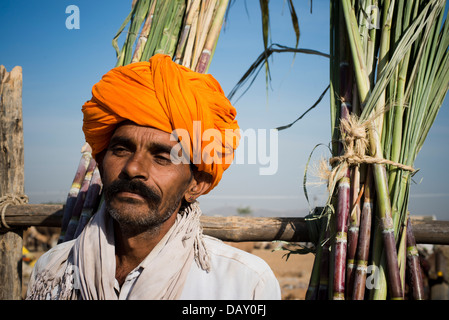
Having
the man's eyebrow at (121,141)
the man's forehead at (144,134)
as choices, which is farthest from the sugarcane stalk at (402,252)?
the man's eyebrow at (121,141)

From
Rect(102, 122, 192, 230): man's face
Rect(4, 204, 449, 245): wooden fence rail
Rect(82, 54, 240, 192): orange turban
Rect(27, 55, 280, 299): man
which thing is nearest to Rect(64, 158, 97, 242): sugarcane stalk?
Rect(4, 204, 449, 245): wooden fence rail

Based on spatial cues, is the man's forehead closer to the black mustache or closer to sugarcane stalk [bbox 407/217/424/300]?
the black mustache

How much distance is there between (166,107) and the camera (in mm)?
1704

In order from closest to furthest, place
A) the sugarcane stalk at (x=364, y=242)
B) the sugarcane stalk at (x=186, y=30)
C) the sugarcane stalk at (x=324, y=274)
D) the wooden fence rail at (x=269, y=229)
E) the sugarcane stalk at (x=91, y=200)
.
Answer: the sugarcane stalk at (x=364, y=242) → the sugarcane stalk at (x=324, y=274) → the wooden fence rail at (x=269, y=229) → the sugarcane stalk at (x=91, y=200) → the sugarcane stalk at (x=186, y=30)

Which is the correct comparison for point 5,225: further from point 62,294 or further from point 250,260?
point 250,260

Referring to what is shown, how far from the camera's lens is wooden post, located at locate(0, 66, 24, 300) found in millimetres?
3295

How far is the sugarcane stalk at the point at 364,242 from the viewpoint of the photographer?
1.82 meters

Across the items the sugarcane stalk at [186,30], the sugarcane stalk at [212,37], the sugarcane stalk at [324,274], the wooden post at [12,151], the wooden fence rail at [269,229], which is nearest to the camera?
the sugarcane stalk at [324,274]

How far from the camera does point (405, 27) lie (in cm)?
202

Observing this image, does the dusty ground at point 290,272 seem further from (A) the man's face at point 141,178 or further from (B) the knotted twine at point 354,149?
(A) the man's face at point 141,178

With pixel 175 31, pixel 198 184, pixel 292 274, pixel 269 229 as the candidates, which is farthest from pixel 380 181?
pixel 292 274

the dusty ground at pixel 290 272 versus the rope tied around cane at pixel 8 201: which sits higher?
the rope tied around cane at pixel 8 201
